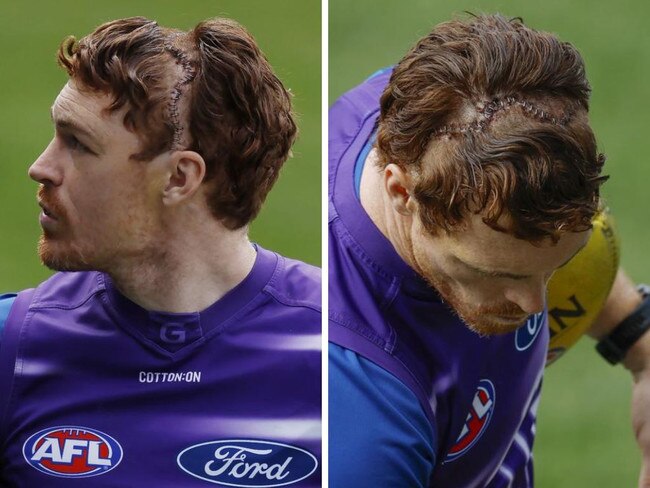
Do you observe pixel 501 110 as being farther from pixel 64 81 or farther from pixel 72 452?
pixel 72 452

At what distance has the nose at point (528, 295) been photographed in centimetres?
147

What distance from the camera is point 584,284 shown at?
180 cm

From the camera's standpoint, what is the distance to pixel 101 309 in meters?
1.39

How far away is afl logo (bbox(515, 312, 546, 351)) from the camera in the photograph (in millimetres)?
1609

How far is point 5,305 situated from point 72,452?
162 mm

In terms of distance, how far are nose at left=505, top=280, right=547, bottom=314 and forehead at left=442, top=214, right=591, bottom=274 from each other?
28mm

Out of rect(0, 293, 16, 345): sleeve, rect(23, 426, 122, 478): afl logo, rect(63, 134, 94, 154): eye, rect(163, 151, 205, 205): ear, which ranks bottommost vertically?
rect(23, 426, 122, 478): afl logo

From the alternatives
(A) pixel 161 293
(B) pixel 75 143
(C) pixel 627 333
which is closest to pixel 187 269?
(A) pixel 161 293

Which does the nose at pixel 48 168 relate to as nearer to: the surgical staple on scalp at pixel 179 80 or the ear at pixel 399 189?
the surgical staple on scalp at pixel 179 80

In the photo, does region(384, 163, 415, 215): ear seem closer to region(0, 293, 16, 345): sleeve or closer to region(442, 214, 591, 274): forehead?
region(442, 214, 591, 274): forehead

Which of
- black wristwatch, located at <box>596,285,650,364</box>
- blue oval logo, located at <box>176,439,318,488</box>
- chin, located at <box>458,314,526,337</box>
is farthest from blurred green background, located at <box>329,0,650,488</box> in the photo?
blue oval logo, located at <box>176,439,318,488</box>

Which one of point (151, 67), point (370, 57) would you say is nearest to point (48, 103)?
point (151, 67)

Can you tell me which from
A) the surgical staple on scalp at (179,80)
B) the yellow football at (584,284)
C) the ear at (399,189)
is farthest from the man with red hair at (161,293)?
the yellow football at (584,284)

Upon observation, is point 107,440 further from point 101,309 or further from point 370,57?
point 370,57
